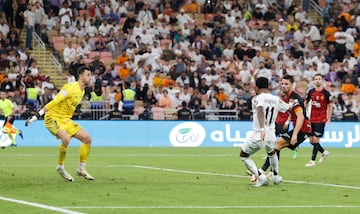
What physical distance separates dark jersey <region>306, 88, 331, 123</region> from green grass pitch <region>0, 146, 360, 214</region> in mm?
1289

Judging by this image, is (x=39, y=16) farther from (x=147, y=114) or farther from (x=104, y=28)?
(x=147, y=114)

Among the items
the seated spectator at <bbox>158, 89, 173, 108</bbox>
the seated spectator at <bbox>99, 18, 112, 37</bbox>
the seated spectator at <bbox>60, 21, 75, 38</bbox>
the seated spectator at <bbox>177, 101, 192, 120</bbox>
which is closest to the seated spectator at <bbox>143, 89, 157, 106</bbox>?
the seated spectator at <bbox>158, 89, 173, 108</bbox>

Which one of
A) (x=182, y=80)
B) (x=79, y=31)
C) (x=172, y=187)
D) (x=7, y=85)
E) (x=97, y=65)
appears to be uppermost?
(x=79, y=31)

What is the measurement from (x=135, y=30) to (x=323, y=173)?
21476 millimetres

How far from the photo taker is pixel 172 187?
17906mm

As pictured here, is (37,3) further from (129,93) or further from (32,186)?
(32,186)

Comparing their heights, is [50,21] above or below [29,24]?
above

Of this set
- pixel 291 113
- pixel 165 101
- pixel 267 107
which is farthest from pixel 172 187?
pixel 165 101

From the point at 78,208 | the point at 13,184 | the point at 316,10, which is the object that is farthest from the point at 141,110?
the point at 78,208

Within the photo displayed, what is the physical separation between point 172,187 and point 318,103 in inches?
383

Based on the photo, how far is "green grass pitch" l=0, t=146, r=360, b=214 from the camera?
46.9 ft

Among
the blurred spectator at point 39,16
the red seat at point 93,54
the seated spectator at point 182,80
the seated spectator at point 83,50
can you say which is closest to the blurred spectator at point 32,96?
the seated spectator at point 83,50

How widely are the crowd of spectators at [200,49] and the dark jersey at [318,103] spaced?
1233 cm

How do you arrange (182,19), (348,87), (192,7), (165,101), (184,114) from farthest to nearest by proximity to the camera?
(192,7)
(182,19)
(348,87)
(165,101)
(184,114)
